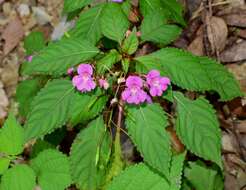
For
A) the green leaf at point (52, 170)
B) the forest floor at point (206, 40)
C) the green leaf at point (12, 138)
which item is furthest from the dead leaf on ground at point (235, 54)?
the green leaf at point (12, 138)

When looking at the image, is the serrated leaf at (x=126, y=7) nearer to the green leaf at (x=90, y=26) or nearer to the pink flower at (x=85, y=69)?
the green leaf at (x=90, y=26)

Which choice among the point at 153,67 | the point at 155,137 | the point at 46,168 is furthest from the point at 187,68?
the point at 46,168

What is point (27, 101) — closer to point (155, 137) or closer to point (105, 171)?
point (105, 171)

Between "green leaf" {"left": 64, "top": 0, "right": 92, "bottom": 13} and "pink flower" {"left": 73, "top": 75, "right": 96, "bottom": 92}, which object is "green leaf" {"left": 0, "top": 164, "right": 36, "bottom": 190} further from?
"green leaf" {"left": 64, "top": 0, "right": 92, "bottom": 13}

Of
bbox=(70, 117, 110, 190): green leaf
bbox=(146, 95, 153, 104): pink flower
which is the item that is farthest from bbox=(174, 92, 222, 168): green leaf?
bbox=(70, 117, 110, 190): green leaf

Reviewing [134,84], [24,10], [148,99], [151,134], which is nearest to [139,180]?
[151,134]

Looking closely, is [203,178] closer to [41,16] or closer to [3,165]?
[3,165]

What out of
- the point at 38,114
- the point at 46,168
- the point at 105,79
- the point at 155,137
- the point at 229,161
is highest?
the point at 105,79

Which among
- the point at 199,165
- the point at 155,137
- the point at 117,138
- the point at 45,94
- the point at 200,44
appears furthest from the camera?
the point at 200,44

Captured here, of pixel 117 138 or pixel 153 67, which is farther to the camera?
pixel 117 138
